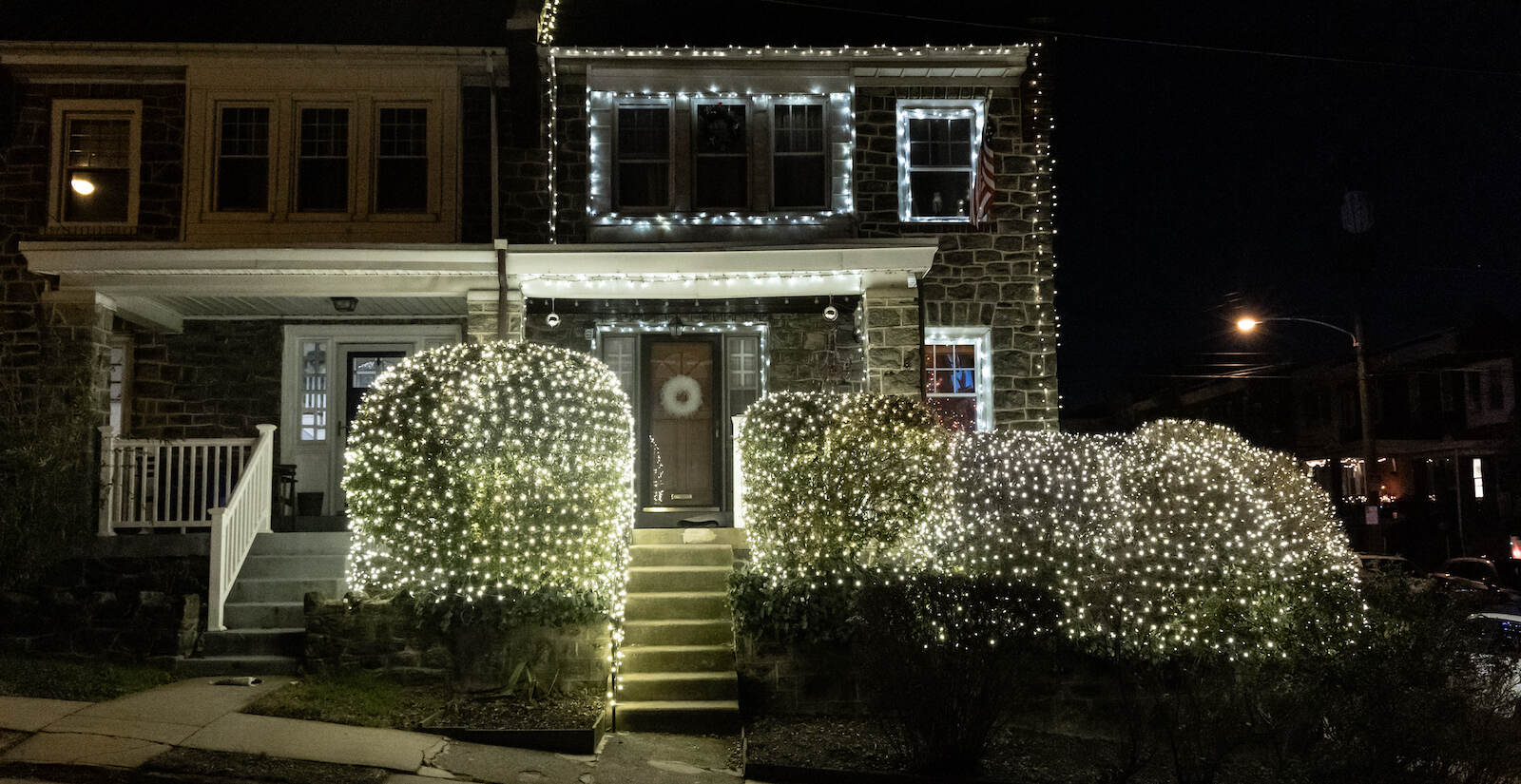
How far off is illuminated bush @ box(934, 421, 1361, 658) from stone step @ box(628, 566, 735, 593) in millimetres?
2148

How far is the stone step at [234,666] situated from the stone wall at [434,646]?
35 cm

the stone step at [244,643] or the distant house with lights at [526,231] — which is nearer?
the stone step at [244,643]

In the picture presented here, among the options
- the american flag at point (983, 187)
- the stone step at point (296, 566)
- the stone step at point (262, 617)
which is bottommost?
the stone step at point (262, 617)

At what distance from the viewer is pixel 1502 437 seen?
28344mm

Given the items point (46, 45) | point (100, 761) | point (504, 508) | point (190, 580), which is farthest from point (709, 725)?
point (46, 45)

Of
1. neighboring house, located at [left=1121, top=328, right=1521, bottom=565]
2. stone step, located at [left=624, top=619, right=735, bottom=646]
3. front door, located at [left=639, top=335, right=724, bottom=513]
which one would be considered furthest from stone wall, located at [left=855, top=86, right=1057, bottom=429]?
neighboring house, located at [left=1121, top=328, right=1521, bottom=565]

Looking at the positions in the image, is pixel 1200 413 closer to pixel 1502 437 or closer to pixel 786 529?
pixel 1502 437

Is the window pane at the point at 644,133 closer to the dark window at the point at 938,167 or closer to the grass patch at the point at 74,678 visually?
the dark window at the point at 938,167

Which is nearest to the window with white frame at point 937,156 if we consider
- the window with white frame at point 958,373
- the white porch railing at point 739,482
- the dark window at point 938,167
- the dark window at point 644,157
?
A: the dark window at point 938,167

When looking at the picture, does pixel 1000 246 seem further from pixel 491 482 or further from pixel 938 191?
pixel 491 482

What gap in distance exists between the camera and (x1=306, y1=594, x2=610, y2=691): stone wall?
8.23 meters

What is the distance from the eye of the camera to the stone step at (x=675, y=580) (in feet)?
32.2

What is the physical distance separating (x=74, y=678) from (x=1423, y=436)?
35.0 m

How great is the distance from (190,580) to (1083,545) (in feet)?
27.2
